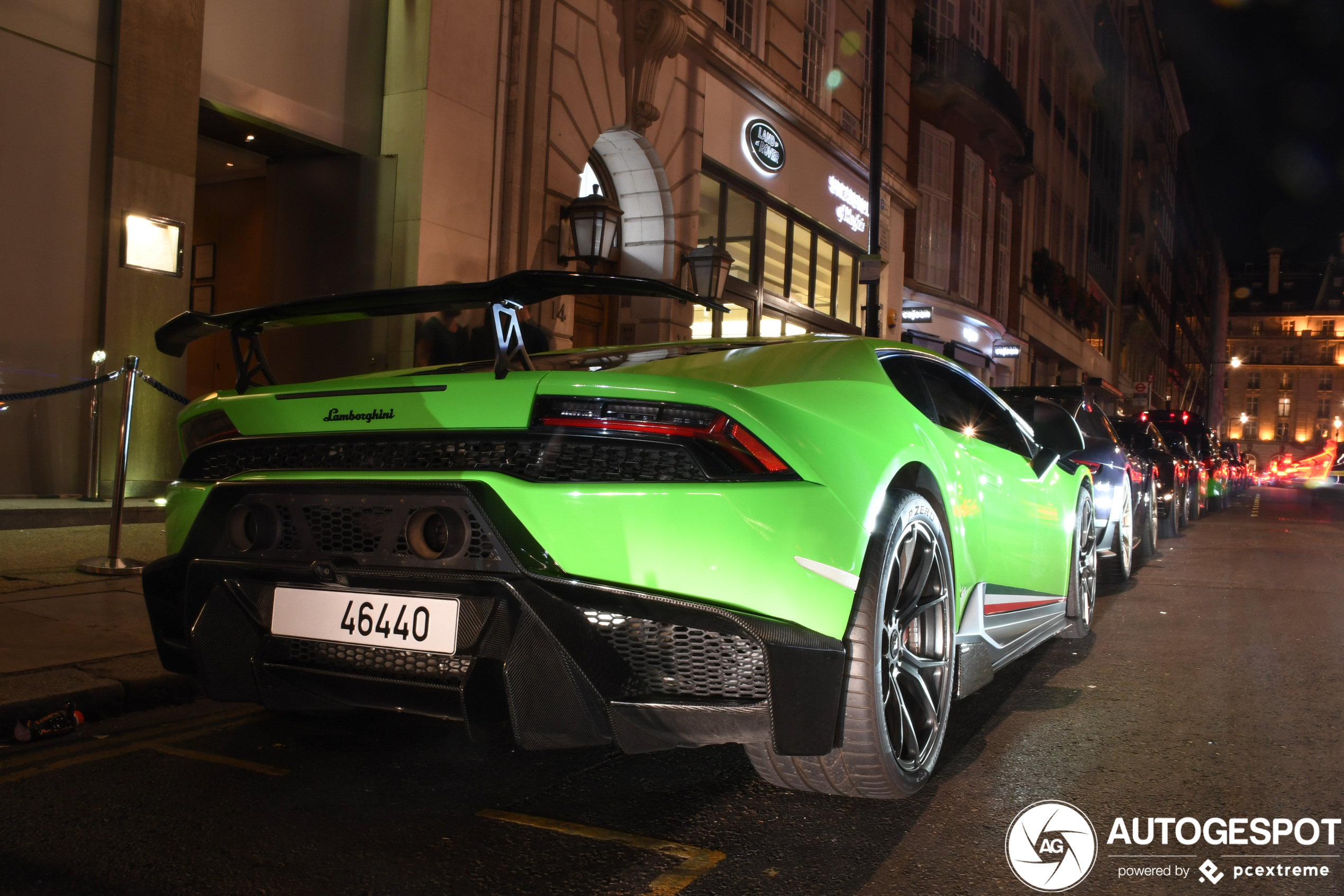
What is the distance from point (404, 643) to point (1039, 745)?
2.03m

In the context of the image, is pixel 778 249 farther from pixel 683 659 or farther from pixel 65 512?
pixel 683 659

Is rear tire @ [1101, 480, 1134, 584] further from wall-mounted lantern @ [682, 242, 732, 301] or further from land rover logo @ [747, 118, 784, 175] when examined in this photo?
land rover logo @ [747, 118, 784, 175]

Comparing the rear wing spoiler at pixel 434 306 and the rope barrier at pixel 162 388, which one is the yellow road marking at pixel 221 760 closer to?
the rear wing spoiler at pixel 434 306

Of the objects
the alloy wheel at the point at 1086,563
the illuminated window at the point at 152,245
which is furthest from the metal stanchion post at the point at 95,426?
the alloy wheel at the point at 1086,563

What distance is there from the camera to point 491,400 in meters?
2.45

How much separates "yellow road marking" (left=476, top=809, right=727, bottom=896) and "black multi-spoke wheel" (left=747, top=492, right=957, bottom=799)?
0.95ft

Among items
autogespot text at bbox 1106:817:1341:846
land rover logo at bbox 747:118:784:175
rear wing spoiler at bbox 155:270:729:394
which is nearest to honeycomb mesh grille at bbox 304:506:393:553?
rear wing spoiler at bbox 155:270:729:394

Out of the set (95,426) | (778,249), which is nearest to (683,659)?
(95,426)

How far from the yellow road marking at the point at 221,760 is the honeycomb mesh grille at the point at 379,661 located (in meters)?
0.56

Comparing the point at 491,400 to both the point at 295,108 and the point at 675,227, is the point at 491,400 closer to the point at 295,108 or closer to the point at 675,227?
the point at 295,108

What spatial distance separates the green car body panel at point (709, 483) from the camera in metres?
2.26

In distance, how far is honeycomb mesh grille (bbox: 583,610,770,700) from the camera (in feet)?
7.47

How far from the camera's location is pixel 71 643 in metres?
4.15

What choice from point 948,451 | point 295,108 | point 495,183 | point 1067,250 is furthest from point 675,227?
point 1067,250
